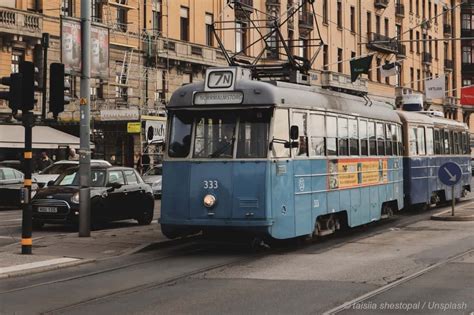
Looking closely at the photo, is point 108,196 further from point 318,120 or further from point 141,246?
point 318,120

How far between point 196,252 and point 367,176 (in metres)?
4.62

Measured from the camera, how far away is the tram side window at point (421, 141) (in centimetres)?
2089

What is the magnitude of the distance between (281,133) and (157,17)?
103 feet

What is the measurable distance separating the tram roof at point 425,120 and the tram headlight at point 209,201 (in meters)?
9.06

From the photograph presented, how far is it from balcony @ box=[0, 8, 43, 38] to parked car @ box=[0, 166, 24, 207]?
35.6 feet

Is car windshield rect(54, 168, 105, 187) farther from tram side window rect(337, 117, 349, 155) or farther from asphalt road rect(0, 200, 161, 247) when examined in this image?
tram side window rect(337, 117, 349, 155)

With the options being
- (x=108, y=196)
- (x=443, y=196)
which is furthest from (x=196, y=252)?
(x=443, y=196)

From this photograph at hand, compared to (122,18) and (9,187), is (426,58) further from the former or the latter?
(9,187)

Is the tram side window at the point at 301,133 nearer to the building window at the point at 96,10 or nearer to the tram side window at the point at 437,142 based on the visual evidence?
the tram side window at the point at 437,142

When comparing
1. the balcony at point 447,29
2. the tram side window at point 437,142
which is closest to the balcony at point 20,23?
the tram side window at point 437,142

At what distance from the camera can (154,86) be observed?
42.1 m

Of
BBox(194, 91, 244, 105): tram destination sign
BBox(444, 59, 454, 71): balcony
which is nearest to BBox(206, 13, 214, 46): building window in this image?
BBox(194, 91, 244, 105): tram destination sign

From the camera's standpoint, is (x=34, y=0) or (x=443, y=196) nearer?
(x=443, y=196)

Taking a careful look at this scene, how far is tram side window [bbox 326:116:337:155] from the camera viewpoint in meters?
14.0
